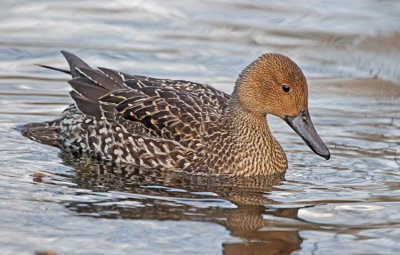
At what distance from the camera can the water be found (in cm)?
669

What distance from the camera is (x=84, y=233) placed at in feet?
21.6

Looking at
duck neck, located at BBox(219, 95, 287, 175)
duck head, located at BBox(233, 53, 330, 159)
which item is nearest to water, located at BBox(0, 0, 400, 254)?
duck neck, located at BBox(219, 95, 287, 175)

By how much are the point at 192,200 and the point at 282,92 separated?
1607mm

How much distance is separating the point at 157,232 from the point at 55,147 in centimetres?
301

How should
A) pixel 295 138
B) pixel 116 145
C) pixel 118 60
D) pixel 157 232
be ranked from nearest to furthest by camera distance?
pixel 157 232 → pixel 116 145 → pixel 295 138 → pixel 118 60

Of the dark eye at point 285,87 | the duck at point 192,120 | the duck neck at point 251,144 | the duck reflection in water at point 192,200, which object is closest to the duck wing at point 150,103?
the duck at point 192,120

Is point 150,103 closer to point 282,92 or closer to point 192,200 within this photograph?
point 282,92

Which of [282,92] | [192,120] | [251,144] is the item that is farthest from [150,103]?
[282,92]

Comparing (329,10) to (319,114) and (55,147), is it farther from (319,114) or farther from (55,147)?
(55,147)

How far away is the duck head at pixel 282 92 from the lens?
8.35 metres

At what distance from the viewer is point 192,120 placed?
880cm

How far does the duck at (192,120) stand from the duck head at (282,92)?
0.03 feet

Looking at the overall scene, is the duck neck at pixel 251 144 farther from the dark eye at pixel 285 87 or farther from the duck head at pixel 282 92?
the dark eye at pixel 285 87

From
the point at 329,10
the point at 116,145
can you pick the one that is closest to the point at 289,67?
the point at 116,145
